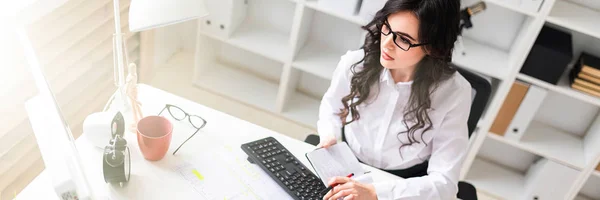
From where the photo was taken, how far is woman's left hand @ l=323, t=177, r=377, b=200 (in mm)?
1406

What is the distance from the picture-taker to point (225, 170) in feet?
4.81

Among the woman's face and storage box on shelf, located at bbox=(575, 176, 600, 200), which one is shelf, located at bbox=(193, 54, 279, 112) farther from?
storage box on shelf, located at bbox=(575, 176, 600, 200)

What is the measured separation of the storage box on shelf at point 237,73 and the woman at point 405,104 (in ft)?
4.02

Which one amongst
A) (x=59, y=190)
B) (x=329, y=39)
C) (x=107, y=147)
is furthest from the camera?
(x=329, y=39)

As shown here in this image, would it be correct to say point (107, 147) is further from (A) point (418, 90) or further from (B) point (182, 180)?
(A) point (418, 90)

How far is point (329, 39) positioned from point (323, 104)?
108 centimetres

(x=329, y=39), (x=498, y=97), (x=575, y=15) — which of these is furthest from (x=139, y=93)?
(x=575, y=15)

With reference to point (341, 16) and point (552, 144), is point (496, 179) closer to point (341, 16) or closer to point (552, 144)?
point (552, 144)

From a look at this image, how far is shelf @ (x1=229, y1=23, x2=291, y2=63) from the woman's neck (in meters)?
1.11

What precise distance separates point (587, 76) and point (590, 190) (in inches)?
32.8

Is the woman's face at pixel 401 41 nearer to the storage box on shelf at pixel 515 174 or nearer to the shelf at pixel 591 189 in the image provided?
the storage box on shelf at pixel 515 174

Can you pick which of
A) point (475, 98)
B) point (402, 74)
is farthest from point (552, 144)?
point (402, 74)

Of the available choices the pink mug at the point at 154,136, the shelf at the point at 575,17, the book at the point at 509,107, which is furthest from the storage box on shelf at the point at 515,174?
→ the pink mug at the point at 154,136

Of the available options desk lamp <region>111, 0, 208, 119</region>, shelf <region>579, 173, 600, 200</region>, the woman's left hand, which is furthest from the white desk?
shelf <region>579, 173, 600, 200</region>
